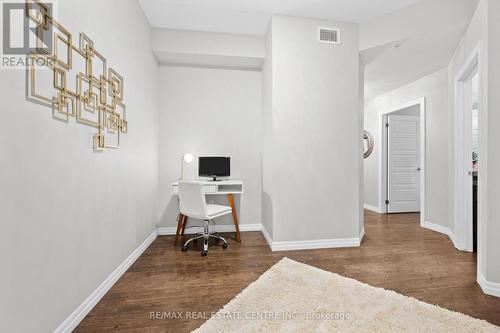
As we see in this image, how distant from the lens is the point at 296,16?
290 centimetres

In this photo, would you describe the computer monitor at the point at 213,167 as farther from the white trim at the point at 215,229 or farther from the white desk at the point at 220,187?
the white trim at the point at 215,229

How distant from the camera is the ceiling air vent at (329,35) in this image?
9.72 ft

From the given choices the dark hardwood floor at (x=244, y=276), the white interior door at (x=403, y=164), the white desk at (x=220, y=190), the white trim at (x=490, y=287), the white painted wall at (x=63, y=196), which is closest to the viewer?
the white painted wall at (x=63, y=196)

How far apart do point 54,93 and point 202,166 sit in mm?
2192

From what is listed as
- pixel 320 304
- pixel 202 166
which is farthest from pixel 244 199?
pixel 320 304

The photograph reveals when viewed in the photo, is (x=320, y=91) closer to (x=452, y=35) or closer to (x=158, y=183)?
(x=452, y=35)

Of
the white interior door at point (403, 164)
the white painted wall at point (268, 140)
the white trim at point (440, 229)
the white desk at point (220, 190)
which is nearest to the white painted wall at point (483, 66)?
the white trim at point (440, 229)

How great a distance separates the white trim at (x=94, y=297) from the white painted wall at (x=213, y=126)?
1192 mm

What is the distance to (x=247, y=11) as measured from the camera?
9.34 feet

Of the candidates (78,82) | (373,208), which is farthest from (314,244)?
(373,208)

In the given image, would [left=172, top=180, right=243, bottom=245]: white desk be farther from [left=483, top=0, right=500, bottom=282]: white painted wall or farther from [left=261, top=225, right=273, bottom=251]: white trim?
[left=483, top=0, right=500, bottom=282]: white painted wall

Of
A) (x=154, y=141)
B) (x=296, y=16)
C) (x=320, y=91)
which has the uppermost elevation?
(x=296, y=16)

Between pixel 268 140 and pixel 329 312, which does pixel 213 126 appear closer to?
pixel 268 140

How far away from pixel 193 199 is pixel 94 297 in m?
1.28
